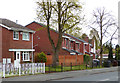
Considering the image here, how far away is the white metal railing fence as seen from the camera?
698 inches

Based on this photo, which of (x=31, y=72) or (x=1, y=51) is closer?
(x=31, y=72)

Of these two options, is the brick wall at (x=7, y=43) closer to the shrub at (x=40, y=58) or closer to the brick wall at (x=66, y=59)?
the shrub at (x=40, y=58)

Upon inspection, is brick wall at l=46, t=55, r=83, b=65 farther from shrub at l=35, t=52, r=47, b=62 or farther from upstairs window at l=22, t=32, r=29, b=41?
upstairs window at l=22, t=32, r=29, b=41

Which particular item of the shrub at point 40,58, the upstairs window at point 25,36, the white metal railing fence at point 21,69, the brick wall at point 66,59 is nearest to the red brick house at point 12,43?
the upstairs window at point 25,36

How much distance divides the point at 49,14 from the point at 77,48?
25598 millimetres

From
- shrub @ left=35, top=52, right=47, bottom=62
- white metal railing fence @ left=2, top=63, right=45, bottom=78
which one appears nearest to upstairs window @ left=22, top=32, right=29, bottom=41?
shrub @ left=35, top=52, right=47, bottom=62

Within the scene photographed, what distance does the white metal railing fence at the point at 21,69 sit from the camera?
17.7 meters

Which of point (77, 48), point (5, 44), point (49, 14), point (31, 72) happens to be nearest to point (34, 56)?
point (5, 44)

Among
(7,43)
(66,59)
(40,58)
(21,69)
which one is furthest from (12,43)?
(21,69)

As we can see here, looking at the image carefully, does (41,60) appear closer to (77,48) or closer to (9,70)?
(9,70)

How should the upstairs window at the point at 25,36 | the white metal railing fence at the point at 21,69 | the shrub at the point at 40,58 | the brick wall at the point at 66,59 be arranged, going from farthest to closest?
the brick wall at the point at 66,59 < the shrub at the point at 40,58 < the upstairs window at the point at 25,36 < the white metal railing fence at the point at 21,69

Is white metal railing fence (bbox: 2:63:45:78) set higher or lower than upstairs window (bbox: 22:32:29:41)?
lower

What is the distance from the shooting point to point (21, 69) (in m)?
18.8

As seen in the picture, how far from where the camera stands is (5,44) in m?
31.5
